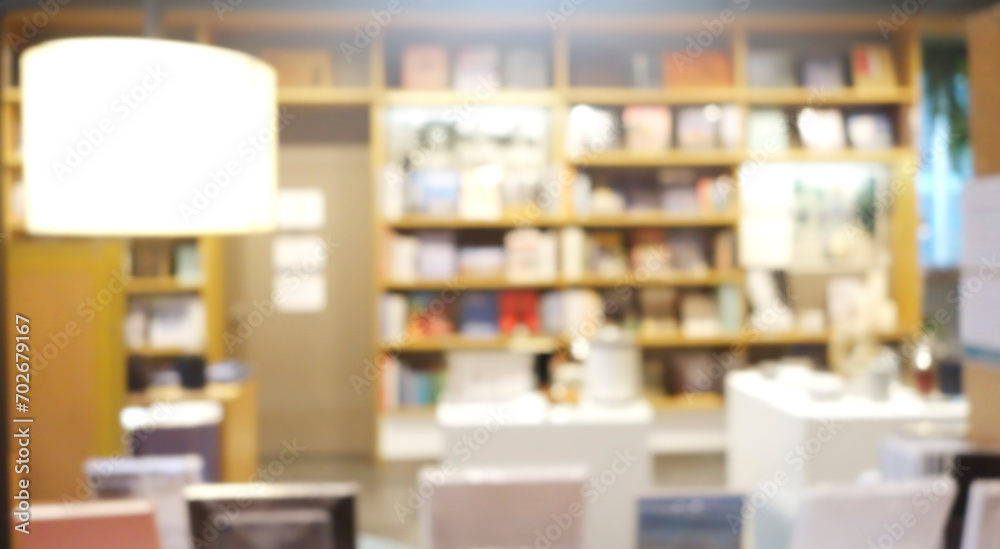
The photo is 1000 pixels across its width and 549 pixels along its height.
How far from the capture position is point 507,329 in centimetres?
520

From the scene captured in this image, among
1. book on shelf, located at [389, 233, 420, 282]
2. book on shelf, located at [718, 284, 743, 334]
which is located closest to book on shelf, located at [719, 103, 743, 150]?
book on shelf, located at [718, 284, 743, 334]

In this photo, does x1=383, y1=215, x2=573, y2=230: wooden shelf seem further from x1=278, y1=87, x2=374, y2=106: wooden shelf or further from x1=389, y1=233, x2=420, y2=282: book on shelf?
x1=278, y1=87, x2=374, y2=106: wooden shelf

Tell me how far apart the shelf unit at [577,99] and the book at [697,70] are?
2.2 inches

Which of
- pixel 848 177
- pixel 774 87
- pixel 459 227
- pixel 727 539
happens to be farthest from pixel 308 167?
pixel 727 539

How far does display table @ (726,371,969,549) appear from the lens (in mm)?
3098

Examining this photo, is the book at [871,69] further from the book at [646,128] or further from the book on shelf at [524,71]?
the book on shelf at [524,71]

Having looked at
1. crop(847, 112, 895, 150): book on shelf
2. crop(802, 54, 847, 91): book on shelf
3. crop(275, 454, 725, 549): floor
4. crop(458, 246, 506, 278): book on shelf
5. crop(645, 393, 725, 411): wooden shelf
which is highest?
crop(802, 54, 847, 91): book on shelf

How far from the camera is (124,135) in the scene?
1.48 m

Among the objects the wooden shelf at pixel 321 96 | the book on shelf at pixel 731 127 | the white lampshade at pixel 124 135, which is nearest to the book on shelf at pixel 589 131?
the book on shelf at pixel 731 127

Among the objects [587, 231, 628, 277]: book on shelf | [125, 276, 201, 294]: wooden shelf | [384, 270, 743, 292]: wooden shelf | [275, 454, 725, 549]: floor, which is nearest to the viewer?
[275, 454, 725, 549]: floor

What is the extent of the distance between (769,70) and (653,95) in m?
0.77

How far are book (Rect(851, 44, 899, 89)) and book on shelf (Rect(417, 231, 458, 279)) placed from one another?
273 cm

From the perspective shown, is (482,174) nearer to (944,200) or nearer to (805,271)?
(805,271)

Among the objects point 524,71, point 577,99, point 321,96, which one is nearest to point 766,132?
point 577,99
